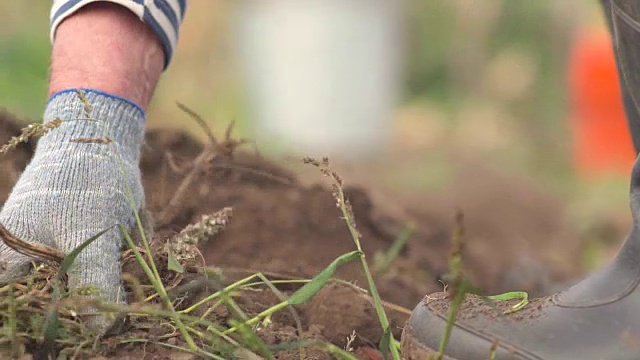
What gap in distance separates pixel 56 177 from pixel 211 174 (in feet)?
3.73

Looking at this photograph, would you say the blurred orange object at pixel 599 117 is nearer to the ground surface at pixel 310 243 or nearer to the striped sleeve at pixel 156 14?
the ground surface at pixel 310 243

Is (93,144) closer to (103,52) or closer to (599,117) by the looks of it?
(103,52)

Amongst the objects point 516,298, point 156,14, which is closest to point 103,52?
point 156,14

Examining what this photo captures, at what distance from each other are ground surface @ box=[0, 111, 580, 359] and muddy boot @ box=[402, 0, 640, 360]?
0.17m

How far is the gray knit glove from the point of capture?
1.30 meters

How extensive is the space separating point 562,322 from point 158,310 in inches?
22.6

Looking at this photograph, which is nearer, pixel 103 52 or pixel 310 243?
pixel 103 52

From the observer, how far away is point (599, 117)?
5656 mm

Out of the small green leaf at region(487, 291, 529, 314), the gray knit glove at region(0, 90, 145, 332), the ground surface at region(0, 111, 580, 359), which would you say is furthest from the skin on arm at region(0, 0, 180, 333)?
the small green leaf at region(487, 291, 529, 314)

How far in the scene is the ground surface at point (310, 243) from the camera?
1.54 metres

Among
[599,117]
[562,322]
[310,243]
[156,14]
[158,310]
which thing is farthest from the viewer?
[599,117]

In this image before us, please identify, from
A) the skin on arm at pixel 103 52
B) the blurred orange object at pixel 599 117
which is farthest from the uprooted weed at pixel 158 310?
the blurred orange object at pixel 599 117

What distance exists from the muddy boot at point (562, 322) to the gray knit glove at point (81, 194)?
0.47 metres

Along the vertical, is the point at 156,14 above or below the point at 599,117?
above
